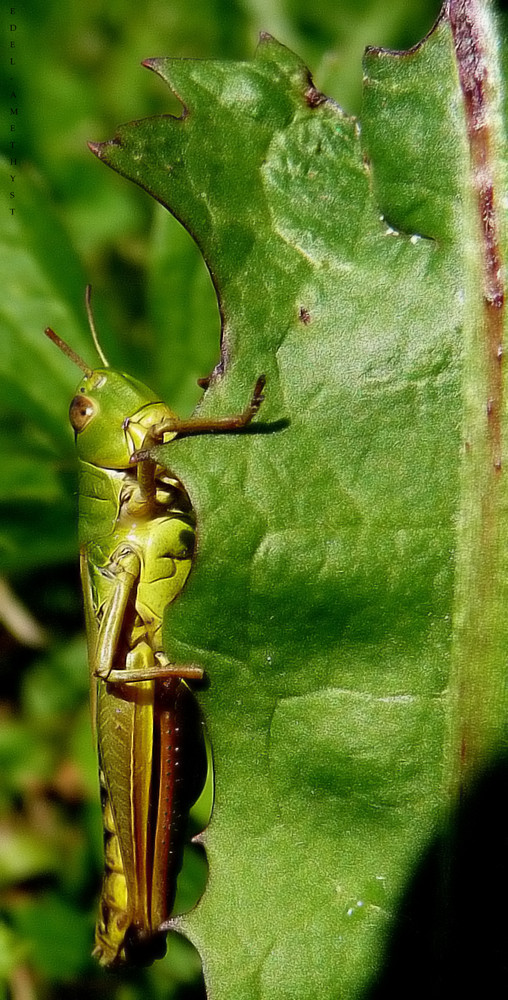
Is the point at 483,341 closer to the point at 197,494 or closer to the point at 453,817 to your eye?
the point at 197,494

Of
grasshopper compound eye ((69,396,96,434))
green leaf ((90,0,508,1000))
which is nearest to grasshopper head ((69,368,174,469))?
grasshopper compound eye ((69,396,96,434))

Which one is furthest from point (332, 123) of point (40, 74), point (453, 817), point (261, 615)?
point (40, 74)

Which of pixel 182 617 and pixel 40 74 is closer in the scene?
pixel 182 617

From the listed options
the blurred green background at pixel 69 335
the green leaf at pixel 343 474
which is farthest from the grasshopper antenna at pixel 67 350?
the green leaf at pixel 343 474

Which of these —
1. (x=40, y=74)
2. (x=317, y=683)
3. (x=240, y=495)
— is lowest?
(x=317, y=683)

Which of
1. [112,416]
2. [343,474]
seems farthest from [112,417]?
[343,474]

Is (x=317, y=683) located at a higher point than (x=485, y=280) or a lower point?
lower

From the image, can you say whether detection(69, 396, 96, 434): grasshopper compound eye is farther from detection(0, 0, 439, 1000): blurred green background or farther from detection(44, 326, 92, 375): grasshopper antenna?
detection(0, 0, 439, 1000): blurred green background
